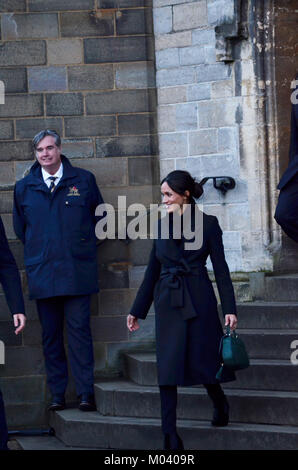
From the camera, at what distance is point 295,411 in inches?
245

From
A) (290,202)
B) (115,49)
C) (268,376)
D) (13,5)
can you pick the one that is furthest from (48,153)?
(290,202)

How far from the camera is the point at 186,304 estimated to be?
6148 millimetres

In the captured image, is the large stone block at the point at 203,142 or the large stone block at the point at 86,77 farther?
the large stone block at the point at 86,77

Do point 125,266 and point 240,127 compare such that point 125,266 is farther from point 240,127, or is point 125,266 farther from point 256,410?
point 256,410

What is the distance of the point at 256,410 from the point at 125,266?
2.15m

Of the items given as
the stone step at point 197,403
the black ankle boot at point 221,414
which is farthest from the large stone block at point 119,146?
the black ankle boot at point 221,414

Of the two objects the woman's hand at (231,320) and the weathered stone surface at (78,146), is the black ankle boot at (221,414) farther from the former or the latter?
the weathered stone surface at (78,146)

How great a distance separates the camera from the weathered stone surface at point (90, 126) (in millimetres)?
8180

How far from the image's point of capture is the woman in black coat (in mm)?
6098

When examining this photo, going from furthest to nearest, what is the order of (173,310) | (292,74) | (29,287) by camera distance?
1. (292,74)
2. (29,287)
3. (173,310)

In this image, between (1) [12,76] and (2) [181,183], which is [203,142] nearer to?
(1) [12,76]

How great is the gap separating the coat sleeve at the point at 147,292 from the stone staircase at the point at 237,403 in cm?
74

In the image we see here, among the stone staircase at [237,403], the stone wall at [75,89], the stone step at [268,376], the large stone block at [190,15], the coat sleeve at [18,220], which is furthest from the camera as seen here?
the stone wall at [75,89]

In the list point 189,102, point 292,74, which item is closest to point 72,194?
point 189,102
